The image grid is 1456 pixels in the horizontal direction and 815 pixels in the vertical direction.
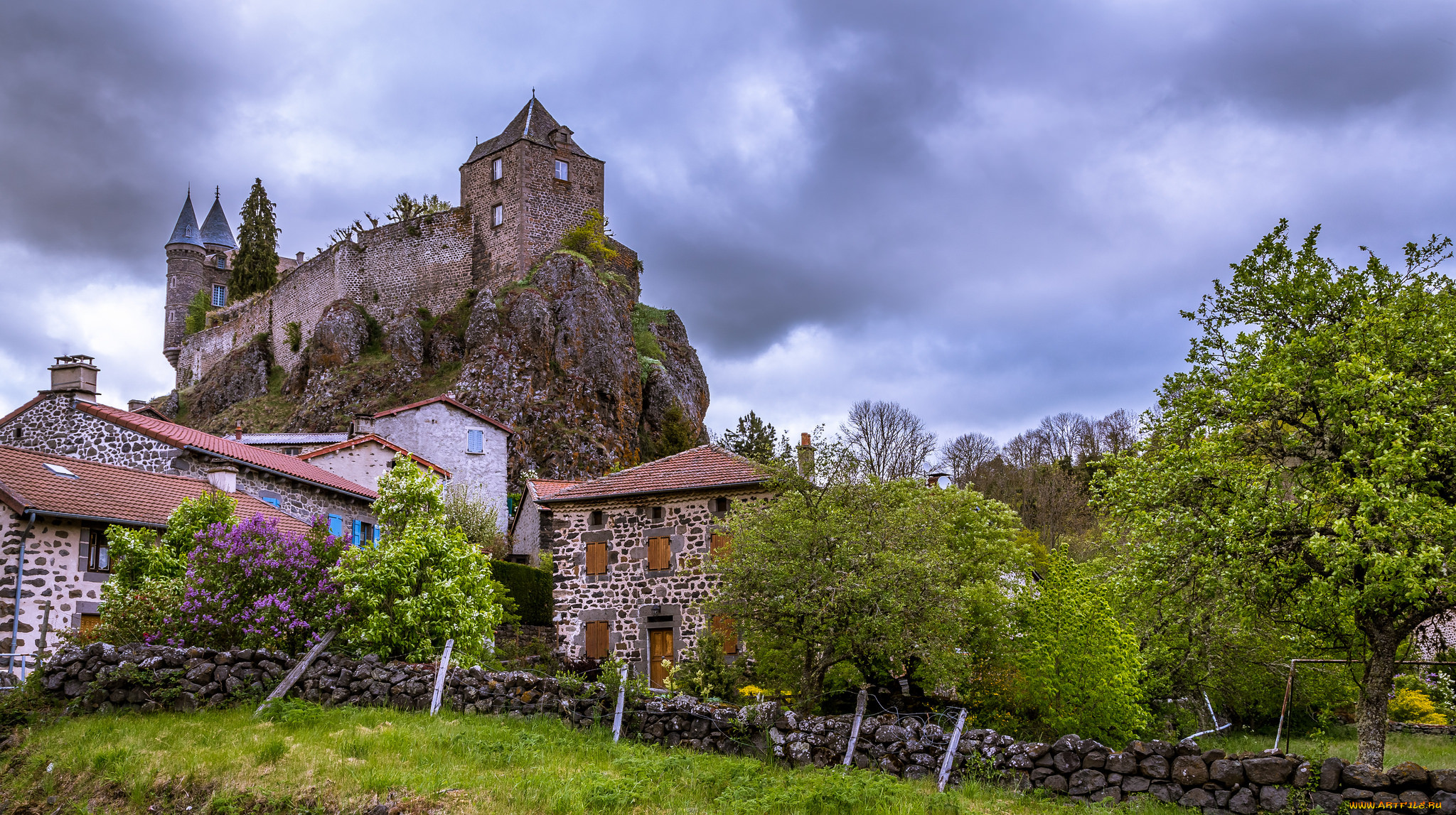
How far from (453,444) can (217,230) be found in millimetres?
59702

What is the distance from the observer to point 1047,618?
13.0 m

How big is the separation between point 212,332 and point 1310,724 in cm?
6591

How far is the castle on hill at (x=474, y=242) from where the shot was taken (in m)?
50.7

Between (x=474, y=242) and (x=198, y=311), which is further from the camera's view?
(x=198, y=311)

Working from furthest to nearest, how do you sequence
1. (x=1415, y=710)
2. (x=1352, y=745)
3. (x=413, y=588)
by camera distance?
1. (x=1415, y=710)
2. (x=1352, y=745)
3. (x=413, y=588)

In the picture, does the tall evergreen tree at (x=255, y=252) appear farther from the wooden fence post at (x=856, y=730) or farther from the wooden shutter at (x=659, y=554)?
the wooden fence post at (x=856, y=730)

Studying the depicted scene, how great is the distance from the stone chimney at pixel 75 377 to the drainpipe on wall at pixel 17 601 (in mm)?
9759

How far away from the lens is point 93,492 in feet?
59.6

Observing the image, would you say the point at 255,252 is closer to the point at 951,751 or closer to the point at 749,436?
the point at 749,436

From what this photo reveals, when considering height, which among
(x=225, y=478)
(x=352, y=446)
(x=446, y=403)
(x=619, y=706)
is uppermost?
(x=446, y=403)

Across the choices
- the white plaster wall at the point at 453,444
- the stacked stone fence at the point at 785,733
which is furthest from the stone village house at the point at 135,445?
the white plaster wall at the point at 453,444

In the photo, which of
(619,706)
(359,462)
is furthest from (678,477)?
(359,462)

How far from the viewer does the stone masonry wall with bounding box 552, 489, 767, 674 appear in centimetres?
2114

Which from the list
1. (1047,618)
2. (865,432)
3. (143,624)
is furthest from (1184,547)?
(865,432)
